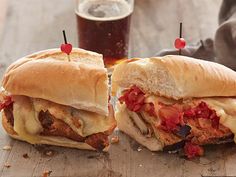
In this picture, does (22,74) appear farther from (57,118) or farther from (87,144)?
(87,144)

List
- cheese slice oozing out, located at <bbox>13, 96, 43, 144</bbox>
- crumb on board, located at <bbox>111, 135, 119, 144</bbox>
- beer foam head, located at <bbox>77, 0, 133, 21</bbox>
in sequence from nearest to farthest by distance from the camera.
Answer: cheese slice oozing out, located at <bbox>13, 96, 43, 144</bbox> → crumb on board, located at <bbox>111, 135, 119, 144</bbox> → beer foam head, located at <bbox>77, 0, 133, 21</bbox>

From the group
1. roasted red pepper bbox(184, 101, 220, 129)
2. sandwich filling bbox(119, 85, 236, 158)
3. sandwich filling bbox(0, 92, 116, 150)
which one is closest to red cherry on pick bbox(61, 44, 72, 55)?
sandwich filling bbox(0, 92, 116, 150)

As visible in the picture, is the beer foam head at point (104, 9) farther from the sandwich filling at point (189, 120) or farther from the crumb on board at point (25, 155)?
the crumb on board at point (25, 155)

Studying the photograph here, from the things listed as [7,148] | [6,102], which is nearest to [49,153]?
[7,148]

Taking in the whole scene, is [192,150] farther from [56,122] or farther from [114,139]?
[56,122]

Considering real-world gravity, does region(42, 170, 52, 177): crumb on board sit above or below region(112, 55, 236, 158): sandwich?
below

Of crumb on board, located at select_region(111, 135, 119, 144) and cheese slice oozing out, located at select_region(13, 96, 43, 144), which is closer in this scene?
cheese slice oozing out, located at select_region(13, 96, 43, 144)

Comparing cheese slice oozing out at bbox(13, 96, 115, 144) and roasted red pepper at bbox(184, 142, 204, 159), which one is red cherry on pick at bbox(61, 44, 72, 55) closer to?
cheese slice oozing out at bbox(13, 96, 115, 144)
